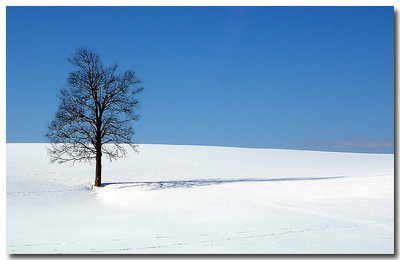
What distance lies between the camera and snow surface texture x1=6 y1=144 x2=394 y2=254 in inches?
389

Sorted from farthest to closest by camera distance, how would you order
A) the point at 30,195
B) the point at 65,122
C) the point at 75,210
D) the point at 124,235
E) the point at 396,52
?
the point at 65,122 → the point at 30,195 → the point at 75,210 → the point at 396,52 → the point at 124,235

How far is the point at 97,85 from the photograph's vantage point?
22.5 metres

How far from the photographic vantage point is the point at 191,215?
578 inches

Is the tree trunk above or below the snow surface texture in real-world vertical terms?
above

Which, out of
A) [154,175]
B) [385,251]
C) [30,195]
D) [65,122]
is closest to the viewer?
[385,251]

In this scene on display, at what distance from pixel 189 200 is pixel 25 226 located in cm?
769

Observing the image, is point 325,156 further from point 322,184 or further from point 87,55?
point 87,55

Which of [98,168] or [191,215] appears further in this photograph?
[98,168]

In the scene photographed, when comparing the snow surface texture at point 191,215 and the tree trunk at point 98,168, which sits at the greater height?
the tree trunk at point 98,168

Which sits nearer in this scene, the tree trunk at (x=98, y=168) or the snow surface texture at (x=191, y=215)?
the snow surface texture at (x=191, y=215)

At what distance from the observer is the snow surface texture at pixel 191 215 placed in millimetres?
9883
